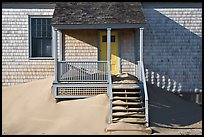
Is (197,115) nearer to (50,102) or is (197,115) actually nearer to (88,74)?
(88,74)

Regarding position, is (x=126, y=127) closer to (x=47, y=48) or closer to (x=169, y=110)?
(x=169, y=110)

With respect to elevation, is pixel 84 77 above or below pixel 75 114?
above

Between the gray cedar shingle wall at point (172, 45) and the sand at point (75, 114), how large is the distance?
125 centimetres

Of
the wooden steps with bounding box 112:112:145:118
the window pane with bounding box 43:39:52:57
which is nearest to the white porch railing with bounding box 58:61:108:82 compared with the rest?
the wooden steps with bounding box 112:112:145:118

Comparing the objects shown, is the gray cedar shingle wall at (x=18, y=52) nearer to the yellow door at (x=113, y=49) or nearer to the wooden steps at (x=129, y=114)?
the yellow door at (x=113, y=49)

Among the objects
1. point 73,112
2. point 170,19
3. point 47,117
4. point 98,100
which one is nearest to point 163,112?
point 98,100

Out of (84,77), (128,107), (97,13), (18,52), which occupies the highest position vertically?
(97,13)

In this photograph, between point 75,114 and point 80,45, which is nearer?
point 75,114

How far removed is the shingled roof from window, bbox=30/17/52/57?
1.64 meters

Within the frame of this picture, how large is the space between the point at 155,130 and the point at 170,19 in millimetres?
7336

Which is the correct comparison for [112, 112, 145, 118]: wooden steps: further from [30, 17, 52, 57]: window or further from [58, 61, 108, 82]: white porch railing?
[30, 17, 52, 57]: window

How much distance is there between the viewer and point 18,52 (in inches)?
732

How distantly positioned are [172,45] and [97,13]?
14.2ft

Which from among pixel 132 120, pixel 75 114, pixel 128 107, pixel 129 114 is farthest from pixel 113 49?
pixel 132 120
